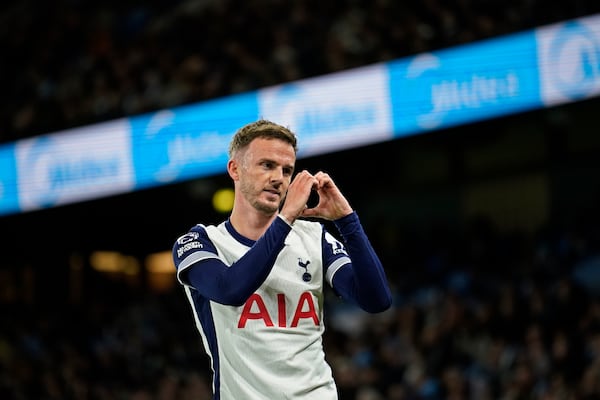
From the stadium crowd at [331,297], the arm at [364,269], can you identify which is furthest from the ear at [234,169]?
the stadium crowd at [331,297]

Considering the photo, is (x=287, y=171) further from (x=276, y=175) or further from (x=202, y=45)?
(x=202, y=45)

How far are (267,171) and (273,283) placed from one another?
419mm

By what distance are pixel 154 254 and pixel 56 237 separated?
201 centimetres

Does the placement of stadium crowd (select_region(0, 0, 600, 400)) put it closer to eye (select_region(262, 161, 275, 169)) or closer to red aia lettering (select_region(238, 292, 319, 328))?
red aia lettering (select_region(238, 292, 319, 328))

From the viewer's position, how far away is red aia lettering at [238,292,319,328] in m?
3.37

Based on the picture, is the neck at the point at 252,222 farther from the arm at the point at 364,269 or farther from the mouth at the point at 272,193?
the arm at the point at 364,269

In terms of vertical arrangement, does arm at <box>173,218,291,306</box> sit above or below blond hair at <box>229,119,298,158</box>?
below

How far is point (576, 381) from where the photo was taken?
8.40 metres

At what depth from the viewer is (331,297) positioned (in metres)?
11.6

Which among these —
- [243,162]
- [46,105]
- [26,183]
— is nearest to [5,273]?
[46,105]

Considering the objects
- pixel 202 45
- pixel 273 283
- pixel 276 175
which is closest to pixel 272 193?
pixel 276 175

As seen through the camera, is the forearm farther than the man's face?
No

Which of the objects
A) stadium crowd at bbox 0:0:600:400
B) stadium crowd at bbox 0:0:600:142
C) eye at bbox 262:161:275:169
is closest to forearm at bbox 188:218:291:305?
eye at bbox 262:161:275:169

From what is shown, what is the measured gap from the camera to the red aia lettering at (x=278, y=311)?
11.1ft
